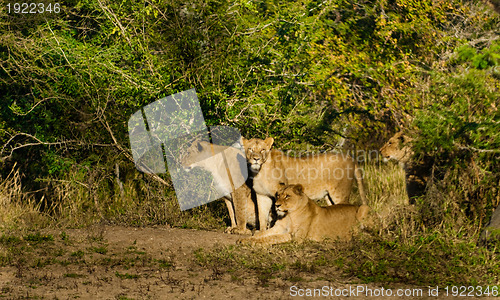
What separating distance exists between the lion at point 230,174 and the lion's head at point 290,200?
99 cm

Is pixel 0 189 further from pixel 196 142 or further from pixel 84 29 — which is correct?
pixel 196 142

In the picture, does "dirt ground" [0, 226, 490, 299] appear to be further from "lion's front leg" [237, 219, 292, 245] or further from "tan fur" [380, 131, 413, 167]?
"tan fur" [380, 131, 413, 167]

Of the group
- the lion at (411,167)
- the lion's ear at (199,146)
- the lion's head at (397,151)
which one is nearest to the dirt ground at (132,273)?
the lion's ear at (199,146)

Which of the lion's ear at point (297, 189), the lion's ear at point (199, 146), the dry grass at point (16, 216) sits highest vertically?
the lion's ear at point (199, 146)

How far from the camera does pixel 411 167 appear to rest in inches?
351

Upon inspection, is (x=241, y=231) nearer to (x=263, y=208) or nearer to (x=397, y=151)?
(x=263, y=208)

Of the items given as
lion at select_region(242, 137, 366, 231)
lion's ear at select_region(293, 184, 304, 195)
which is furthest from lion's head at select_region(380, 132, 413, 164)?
lion's ear at select_region(293, 184, 304, 195)

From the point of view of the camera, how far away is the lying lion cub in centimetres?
812

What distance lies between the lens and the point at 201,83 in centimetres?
952

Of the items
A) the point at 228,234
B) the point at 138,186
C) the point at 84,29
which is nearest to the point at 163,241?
the point at 228,234

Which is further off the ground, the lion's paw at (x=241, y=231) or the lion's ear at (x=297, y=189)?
the lion's ear at (x=297, y=189)

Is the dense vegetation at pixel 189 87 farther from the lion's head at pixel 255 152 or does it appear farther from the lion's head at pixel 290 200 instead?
the lion's head at pixel 290 200

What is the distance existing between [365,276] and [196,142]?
12.2 feet

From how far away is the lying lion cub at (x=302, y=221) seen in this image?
8125 mm
